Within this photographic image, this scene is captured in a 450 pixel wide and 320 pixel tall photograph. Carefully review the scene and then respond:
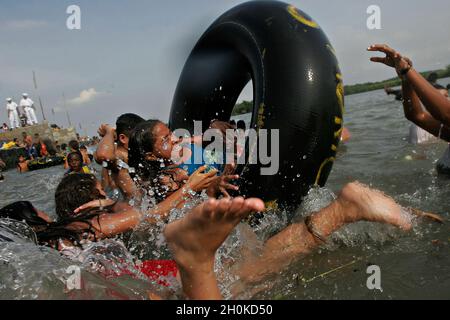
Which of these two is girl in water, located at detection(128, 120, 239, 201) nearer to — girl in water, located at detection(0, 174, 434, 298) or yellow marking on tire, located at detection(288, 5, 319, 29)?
girl in water, located at detection(0, 174, 434, 298)

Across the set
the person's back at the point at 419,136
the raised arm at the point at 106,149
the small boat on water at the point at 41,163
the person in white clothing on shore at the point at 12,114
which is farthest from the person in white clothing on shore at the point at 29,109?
the person's back at the point at 419,136

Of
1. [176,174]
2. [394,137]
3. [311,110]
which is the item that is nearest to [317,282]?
[311,110]

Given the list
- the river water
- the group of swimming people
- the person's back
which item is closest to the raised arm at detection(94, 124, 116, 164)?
the group of swimming people

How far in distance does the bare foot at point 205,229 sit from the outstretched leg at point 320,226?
2.26 ft

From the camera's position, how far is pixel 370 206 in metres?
2.44

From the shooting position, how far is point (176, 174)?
3.65 m

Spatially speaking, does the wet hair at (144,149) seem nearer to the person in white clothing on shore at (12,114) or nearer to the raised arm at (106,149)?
the raised arm at (106,149)

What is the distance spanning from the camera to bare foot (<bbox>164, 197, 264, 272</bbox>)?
156 cm

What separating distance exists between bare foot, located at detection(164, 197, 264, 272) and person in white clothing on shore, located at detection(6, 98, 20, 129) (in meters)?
24.6

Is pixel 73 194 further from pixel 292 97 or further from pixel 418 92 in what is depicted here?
pixel 418 92

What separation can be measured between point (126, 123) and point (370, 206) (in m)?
3.25

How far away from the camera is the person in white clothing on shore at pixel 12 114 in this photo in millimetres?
22797

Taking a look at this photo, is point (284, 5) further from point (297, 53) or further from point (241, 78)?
point (241, 78)
